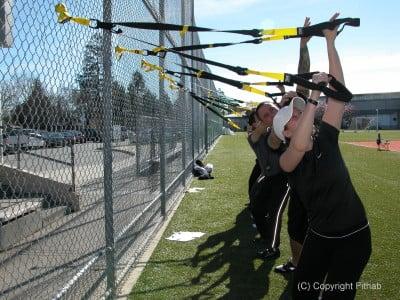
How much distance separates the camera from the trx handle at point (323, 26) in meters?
3.37

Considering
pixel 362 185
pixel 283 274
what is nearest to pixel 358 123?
pixel 362 185

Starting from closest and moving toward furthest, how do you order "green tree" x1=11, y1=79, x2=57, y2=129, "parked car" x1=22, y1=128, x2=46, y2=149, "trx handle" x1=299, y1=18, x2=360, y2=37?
"green tree" x1=11, y1=79, x2=57, y2=129 < "parked car" x1=22, y1=128, x2=46, y2=149 < "trx handle" x1=299, y1=18, x2=360, y2=37

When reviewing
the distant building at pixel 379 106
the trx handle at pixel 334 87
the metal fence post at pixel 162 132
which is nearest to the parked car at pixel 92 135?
the trx handle at pixel 334 87

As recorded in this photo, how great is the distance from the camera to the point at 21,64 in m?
2.74

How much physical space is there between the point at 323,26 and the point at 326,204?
120 centimetres

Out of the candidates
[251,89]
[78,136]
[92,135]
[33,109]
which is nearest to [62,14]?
[33,109]

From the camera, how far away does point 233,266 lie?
20.1ft

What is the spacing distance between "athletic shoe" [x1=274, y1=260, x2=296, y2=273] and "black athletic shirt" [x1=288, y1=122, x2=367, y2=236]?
7.78 feet

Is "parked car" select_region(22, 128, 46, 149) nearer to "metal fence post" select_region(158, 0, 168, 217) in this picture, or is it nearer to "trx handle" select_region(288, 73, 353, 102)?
"trx handle" select_region(288, 73, 353, 102)

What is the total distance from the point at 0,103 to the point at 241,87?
6.90ft

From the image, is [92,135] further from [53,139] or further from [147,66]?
[147,66]

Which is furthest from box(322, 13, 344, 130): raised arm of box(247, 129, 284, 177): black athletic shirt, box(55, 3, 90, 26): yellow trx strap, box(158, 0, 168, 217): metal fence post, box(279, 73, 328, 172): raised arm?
box(158, 0, 168, 217): metal fence post

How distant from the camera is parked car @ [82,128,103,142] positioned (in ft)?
13.7

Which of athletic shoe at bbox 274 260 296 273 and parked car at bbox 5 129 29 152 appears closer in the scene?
parked car at bbox 5 129 29 152
